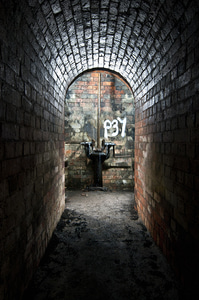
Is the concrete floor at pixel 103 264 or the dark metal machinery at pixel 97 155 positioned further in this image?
the dark metal machinery at pixel 97 155

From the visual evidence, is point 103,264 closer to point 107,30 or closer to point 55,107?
point 55,107

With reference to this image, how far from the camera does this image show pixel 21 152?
2.04 metres

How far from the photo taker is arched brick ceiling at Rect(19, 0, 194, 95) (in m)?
2.22

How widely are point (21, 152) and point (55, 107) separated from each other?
1940mm

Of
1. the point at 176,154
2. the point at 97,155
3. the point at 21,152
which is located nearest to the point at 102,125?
the point at 97,155

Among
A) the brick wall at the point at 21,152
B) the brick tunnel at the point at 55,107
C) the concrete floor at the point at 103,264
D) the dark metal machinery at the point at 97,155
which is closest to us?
the brick wall at the point at 21,152

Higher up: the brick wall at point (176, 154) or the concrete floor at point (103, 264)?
the brick wall at point (176, 154)

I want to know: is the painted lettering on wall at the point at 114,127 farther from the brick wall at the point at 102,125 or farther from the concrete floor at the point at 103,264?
the concrete floor at the point at 103,264

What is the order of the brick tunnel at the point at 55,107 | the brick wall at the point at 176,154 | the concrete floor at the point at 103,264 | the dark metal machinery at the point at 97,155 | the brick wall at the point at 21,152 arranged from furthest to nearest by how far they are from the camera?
the dark metal machinery at the point at 97,155 → the concrete floor at the point at 103,264 → the brick wall at the point at 176,154 → the brick tunnel at the point at 55,107 → the brick wall at the point at 21,152

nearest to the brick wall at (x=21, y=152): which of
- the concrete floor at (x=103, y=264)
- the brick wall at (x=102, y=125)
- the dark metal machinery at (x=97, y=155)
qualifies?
the concrete floor at (x=103, y=264)

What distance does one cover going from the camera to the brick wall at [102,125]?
685 centimetres

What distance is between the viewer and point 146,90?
153 inches

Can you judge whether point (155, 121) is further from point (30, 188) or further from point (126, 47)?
point (30, 188)

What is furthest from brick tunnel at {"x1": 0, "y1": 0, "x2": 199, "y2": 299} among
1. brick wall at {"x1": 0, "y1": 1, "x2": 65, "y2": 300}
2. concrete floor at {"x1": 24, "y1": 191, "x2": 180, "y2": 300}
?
concrete floor at {"x1": 24, "y1": 191, "x2": 180, "y2": 300}
